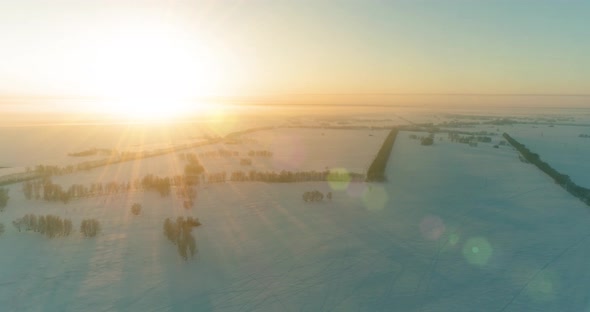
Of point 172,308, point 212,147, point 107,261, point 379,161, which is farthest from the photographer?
point 212,147

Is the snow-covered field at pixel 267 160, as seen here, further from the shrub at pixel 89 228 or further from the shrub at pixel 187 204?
the shrub at pixel 89 228

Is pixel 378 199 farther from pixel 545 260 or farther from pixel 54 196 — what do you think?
pixel 54 196

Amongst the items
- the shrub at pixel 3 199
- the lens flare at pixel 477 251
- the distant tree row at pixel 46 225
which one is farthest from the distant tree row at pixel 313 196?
the shrub at pixel 3 199

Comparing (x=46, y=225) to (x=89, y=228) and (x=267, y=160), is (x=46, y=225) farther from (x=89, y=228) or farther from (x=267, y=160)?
(x=267, y=160)

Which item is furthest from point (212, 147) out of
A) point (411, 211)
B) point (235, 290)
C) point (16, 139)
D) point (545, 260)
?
point (545, 260)

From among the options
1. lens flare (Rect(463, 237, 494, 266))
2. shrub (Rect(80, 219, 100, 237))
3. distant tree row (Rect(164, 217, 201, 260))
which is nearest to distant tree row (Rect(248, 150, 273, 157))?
distant tree row (Rect(164, 217, 201, 260))

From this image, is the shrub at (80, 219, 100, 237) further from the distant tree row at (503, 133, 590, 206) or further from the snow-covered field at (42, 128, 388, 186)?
the distant tree row at (503, 133, 590, 206)

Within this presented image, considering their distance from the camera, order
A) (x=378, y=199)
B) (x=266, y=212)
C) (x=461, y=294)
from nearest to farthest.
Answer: (x=461, y=294), (x=266, y=212), (x=378, y=199)
